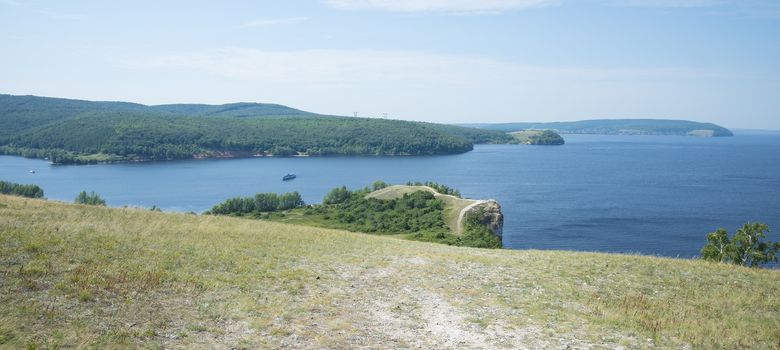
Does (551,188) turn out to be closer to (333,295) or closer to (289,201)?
(289,201)

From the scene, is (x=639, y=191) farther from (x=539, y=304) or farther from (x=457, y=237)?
(x=539, y=304)

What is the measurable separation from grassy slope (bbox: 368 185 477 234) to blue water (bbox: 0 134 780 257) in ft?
29.2

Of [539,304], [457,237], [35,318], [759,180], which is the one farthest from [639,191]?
[35,318]

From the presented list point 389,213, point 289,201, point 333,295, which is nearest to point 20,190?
point 289,201

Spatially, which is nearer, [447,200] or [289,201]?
[447,200]

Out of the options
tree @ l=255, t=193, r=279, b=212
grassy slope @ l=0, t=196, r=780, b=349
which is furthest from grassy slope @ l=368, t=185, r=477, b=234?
grassy slope @ l=0, t=196, r=780, b=349

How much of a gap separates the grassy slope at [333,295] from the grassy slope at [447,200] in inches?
2128

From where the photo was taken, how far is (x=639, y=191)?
411 ft

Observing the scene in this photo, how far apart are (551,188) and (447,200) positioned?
52.5m

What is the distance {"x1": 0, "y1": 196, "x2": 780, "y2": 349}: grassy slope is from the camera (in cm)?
1139

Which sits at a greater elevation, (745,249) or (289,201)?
(745,249)

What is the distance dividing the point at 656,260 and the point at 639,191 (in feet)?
370

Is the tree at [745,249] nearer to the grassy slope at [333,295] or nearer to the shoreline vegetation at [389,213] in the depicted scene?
the grassy slope at [333,295]

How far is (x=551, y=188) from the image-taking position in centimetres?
13038
